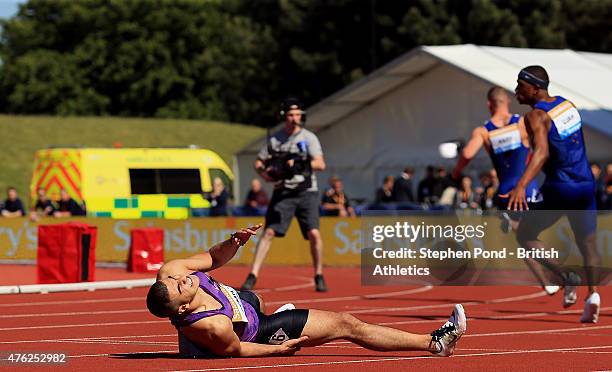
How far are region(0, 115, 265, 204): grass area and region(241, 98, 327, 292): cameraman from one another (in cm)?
4421

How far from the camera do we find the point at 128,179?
113ft

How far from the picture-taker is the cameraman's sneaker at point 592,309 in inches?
477

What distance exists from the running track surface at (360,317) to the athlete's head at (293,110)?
1.88 metres

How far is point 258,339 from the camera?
9.05m

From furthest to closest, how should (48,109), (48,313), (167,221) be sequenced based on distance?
(48,109) < (167,221) < (48,313)

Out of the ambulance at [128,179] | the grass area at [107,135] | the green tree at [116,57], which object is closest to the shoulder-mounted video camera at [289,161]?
the ambulance at [128,179]

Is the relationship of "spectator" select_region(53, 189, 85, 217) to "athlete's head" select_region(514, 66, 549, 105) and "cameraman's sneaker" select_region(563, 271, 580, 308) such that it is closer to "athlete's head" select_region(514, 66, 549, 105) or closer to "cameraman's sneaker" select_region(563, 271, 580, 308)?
"cameraman's sneaker" select_region(563, 271, 580, 308)

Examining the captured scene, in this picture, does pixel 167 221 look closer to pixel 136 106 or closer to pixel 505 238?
pixel 505 238

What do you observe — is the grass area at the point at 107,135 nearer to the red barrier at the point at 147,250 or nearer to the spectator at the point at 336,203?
the spectator at the point at 336,203

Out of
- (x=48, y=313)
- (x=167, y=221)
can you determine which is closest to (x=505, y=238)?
(x=48, y=313)

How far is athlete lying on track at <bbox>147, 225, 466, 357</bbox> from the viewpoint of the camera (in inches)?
342

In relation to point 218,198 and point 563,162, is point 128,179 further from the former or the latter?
point 563,162

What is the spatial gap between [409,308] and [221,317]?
589 cm

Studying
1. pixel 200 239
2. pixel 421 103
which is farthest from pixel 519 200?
pixel 421 103
